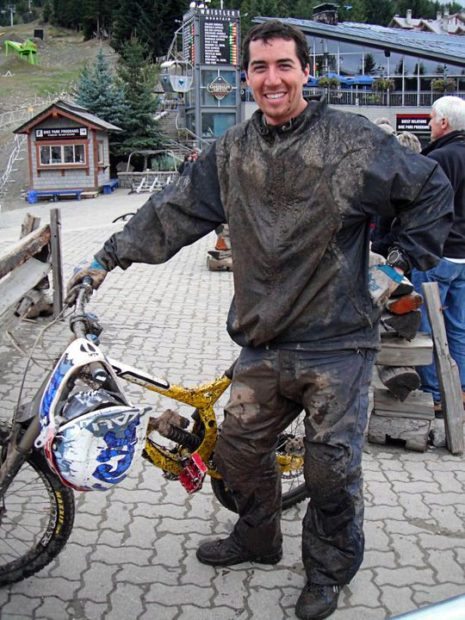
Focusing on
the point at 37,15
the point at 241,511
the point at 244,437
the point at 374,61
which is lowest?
the point at 241,511

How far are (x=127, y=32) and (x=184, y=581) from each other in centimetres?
6672

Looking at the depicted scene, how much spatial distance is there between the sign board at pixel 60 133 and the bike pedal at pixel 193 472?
2384 cm

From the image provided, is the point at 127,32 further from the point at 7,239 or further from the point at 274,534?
the point at 274,534

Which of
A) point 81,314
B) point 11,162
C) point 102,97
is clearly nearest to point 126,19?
point 102,97

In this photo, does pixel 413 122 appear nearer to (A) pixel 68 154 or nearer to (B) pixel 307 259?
(A) pixel 68 154

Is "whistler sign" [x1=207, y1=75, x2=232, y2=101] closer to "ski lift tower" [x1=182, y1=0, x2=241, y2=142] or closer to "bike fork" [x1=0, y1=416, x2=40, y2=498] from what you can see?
"ski lift tower" [x1=182, y1=0, x2=241, y2=142]

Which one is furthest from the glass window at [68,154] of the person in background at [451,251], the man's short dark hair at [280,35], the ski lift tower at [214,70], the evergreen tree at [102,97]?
the man's short dark hair at [280,35]

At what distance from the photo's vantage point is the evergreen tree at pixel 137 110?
101ft

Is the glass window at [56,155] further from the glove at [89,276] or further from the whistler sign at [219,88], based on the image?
the glove at [89,276]

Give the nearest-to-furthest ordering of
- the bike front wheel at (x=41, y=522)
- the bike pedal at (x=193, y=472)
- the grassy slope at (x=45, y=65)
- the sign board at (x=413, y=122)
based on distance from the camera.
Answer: the bike front wheel at (x=41, y=522) < the bike pedal at (x=193, y=472) < the sign board at (x=413, y=122) < the grassy slope at (x=45, y=65)

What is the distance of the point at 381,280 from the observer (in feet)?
9.66

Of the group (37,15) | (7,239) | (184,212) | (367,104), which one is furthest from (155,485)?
(37,15)

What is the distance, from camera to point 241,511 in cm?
326

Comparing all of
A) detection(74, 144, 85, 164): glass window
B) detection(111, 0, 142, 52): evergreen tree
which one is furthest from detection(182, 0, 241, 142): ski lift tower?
detection(111, 0, 142, 52): evergreen tree
